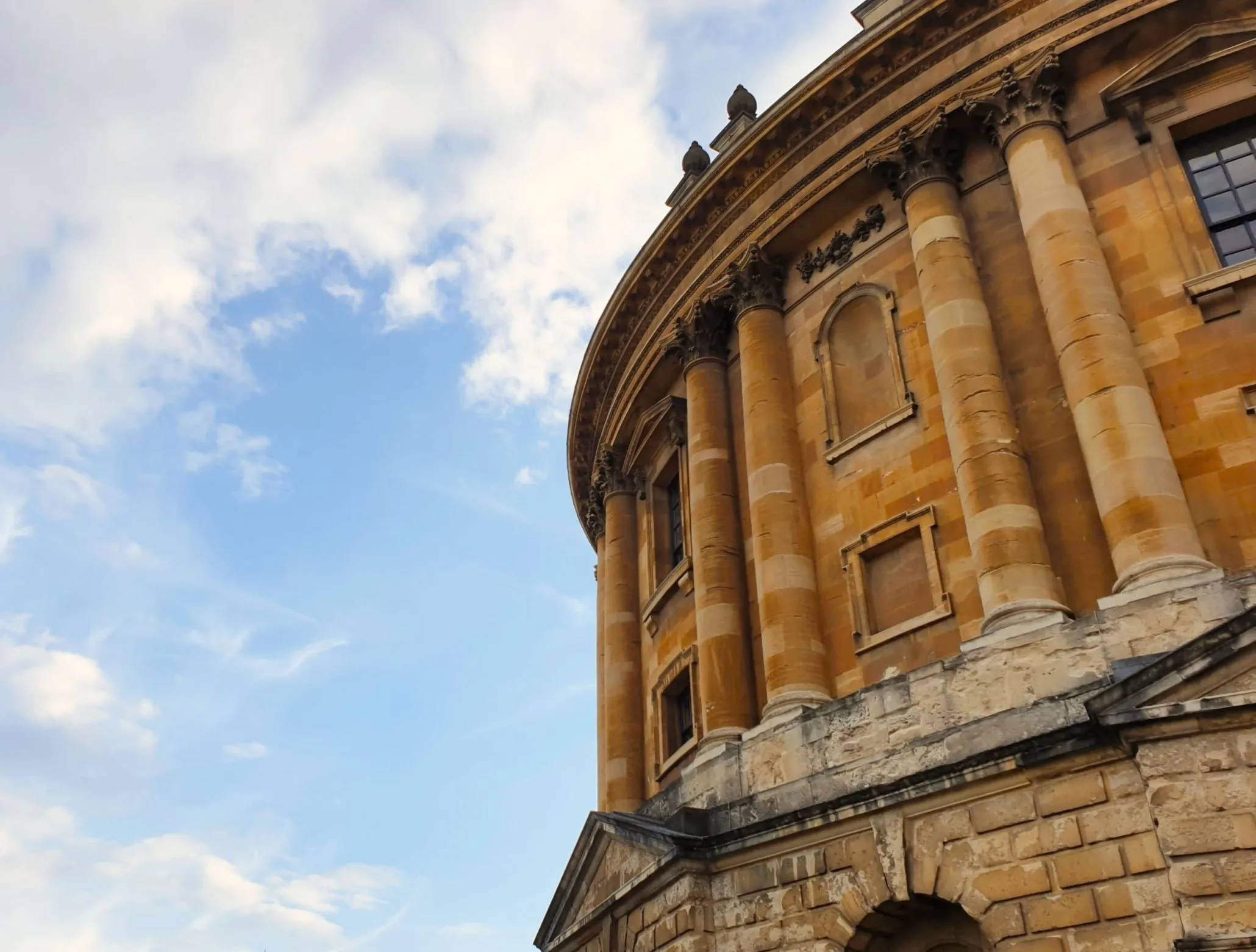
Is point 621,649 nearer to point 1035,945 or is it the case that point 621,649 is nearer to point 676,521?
point 676,521

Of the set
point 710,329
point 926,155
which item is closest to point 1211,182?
point 926,155

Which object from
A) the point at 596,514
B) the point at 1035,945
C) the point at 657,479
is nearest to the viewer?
the point at 1035,945

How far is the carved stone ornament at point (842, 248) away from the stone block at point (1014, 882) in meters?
11.3

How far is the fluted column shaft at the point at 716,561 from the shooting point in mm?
18234

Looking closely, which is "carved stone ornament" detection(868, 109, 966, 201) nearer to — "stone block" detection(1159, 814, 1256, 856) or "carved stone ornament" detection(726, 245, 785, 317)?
"carved stone ornament" detection(726, 245, 785, 317)

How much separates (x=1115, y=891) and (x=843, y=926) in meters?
3.45

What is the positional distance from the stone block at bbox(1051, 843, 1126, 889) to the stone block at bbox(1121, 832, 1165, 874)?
0.08m

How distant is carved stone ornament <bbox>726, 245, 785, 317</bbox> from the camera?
21.2 meters

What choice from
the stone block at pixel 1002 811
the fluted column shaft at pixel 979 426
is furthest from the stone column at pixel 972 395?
the stone block at pixel 1002 811

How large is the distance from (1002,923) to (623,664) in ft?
42.9

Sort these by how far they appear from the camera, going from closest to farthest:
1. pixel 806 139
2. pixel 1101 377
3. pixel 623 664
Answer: pixel 1101 377 < pixel 806 139 < pixel 623 664

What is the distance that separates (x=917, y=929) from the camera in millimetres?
13844

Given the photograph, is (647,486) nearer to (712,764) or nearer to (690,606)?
(690,606)

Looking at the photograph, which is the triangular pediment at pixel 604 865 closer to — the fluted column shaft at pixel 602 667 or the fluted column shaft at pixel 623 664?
the fluted column shaft at pixel 623 664
